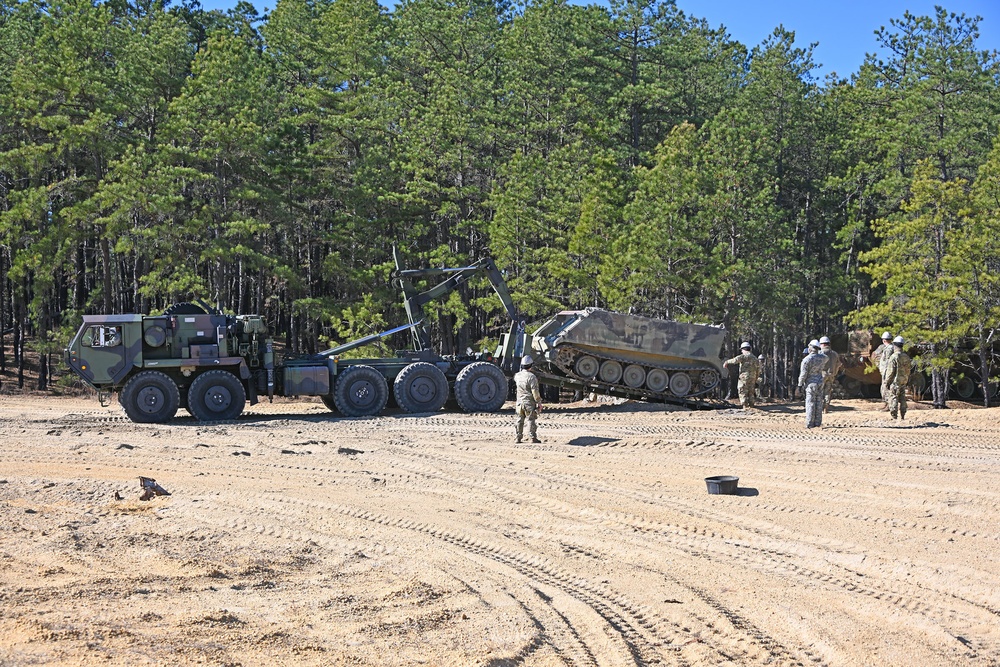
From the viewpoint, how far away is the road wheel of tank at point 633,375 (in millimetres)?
24547

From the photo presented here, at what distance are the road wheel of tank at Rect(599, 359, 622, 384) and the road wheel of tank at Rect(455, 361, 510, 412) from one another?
229cm

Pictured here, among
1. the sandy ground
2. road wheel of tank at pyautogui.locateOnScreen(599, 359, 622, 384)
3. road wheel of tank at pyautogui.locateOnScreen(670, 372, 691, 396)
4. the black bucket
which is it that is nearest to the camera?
the sandy ground

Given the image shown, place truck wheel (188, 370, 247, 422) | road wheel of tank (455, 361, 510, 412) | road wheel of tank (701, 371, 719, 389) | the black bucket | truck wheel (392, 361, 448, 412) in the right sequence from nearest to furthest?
the black bucket → truck wheel (188, 370, 247, 422) → truck wheel (392, 361, 448, 412) → road wheel of tank (455, 361, 510, 412) → road wheel of tank (701, 371, 719, 389)

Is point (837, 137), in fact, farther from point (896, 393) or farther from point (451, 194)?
point (896, 393)

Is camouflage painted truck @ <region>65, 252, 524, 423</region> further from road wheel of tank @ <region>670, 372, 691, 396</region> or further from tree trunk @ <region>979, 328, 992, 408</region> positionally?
tree trunk @ <region>979, 328, 992, 408</region>

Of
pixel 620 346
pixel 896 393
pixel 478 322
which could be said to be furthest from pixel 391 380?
pixel 478 322

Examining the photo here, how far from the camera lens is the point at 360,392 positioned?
22859mm

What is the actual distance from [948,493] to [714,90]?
103 ft

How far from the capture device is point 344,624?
7.31m

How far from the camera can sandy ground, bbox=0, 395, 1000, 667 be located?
6.97 meters

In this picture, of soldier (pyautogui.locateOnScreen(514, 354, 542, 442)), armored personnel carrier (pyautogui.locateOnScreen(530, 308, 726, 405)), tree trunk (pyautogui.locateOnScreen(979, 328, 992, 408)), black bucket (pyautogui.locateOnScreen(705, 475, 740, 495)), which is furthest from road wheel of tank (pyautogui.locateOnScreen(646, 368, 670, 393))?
black bucket (pyautogui.locateOnScreen(705, 475, 740, 495))

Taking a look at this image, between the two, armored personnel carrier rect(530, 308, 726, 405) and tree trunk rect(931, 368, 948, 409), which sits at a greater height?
armored personnel carrier rect(530, 308, 726, 405)

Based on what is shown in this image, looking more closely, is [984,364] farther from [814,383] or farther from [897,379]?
[814,383]

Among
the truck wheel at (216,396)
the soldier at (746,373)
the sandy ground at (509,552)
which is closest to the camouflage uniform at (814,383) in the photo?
the sandy ground at (509,552)
